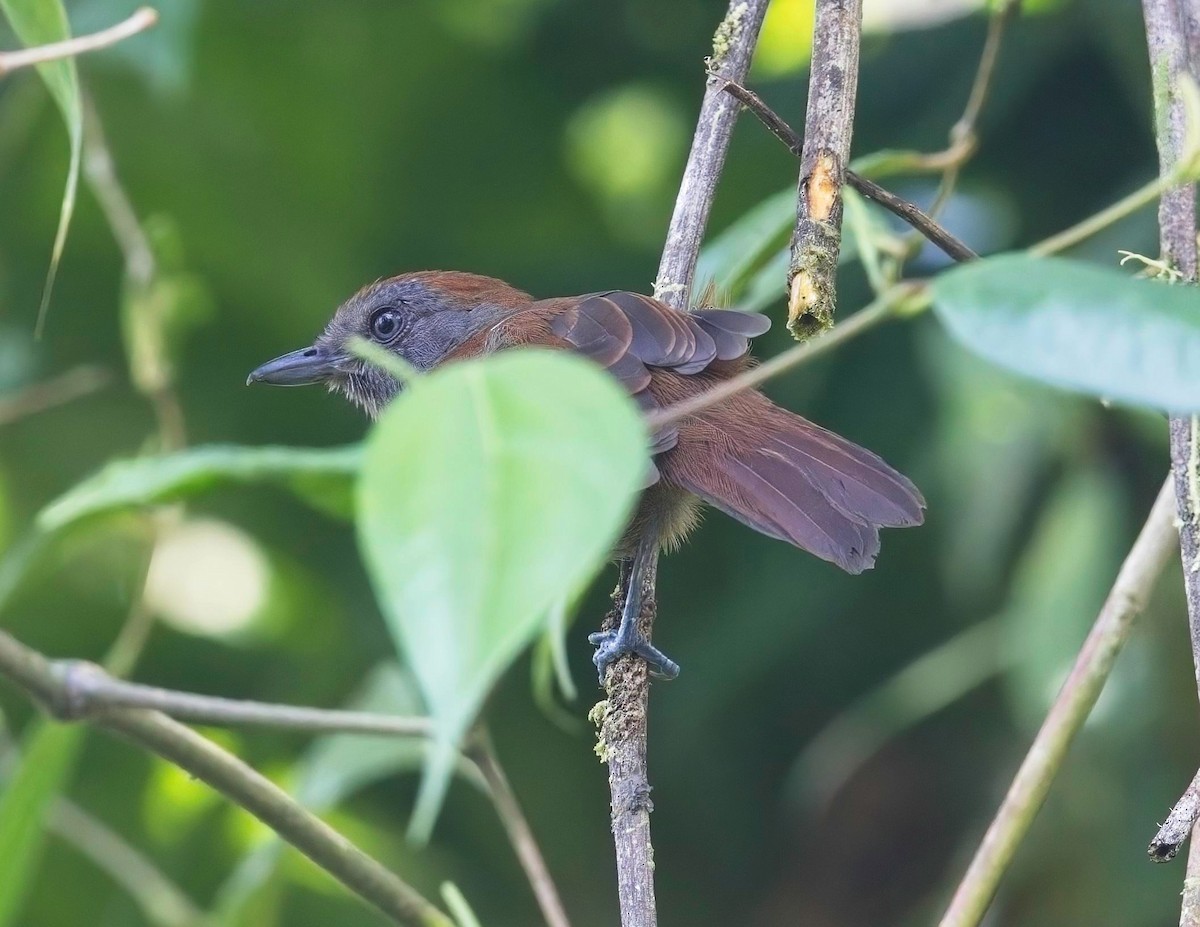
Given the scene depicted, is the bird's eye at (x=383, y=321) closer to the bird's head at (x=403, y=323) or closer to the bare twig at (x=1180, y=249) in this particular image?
the bird's head at (x=403, y=323)

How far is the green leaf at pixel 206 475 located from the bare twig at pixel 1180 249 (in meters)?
1.06

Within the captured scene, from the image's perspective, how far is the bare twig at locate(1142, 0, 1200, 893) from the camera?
5.62 feet

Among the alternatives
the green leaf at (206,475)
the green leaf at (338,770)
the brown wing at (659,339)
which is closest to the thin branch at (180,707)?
the green leaf at (206,475)

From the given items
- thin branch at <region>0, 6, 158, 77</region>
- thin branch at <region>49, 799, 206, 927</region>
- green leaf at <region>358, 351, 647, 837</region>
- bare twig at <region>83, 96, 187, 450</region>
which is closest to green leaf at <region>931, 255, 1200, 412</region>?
green leaf at <region>358, 351, 647, 837</region>

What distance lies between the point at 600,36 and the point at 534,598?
14.3 ft

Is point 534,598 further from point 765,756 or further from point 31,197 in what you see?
point 31,197

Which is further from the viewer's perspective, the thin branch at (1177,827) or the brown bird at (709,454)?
the brown bird at (709,454)

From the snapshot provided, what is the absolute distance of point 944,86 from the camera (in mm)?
4637

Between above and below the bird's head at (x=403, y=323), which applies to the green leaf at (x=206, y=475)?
above

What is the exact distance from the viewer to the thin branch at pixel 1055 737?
168 cm

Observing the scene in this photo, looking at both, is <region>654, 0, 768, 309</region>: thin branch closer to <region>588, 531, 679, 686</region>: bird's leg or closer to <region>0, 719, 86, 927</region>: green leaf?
<region>588, 531, 679, 686</region>: bird's leg

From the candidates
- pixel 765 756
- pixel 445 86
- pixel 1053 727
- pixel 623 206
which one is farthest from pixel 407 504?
pixel 445 86

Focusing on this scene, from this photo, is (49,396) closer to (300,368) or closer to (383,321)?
(300,368)

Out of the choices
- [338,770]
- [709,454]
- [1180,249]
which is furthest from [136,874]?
[1180,249]
